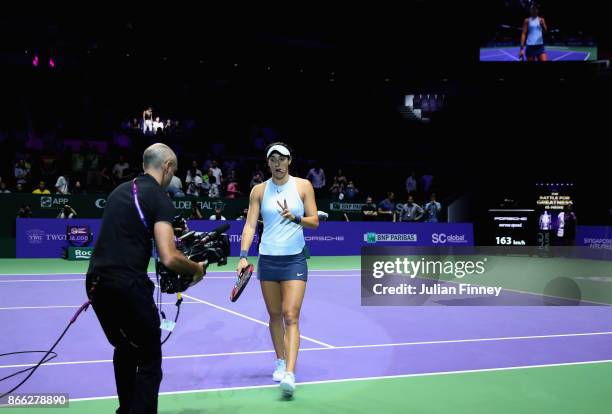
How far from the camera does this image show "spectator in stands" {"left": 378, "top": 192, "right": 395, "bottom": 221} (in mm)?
26391

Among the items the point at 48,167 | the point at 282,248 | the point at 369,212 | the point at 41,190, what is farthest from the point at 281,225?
the point at 369,212

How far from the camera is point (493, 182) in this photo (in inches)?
1331

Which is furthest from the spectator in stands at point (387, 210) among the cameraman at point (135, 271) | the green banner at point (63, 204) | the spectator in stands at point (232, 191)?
the cameraman at point (135, 271)

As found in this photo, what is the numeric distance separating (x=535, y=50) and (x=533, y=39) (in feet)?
1.82

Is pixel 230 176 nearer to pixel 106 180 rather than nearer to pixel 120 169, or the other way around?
pixel 120 169

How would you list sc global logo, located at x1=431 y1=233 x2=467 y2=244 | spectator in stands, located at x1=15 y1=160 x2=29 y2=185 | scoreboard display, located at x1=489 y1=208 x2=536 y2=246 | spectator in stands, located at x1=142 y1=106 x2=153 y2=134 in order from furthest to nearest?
spectator in stands, located at x1=142 y1=106 x2=153 y2=134, sc global logo, located at x1=431 y1=233 x2=467 y2=244, spectator in stands, located at x1=15 y1=160 x2=29 y2=185, scoreboard display, located at x1=489 y1=208 x2=536 y2=246

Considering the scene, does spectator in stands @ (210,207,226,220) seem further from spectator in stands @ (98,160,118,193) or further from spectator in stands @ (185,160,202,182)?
spectator in stands @ (98,160,118,193)

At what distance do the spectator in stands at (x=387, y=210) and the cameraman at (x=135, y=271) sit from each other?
22.4 metres

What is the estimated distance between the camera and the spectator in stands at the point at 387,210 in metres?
26.4

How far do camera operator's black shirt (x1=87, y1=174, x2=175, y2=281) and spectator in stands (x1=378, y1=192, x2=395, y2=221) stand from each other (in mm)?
22410

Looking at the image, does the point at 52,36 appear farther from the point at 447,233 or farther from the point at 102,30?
the point at 447,233

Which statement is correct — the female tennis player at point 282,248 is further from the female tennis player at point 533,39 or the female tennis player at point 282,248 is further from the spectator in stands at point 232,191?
the female tennis player at point 533,39

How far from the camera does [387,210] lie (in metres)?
26.7

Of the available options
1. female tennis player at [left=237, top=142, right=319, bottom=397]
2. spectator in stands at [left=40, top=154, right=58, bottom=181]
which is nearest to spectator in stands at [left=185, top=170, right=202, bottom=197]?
spectator in stands at [left=40, top=154, right=58, bottom=181]
